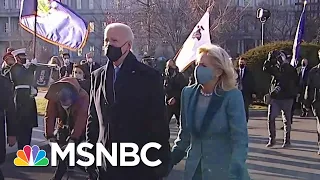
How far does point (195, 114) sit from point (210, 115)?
12cm

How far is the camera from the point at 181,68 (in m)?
11.8

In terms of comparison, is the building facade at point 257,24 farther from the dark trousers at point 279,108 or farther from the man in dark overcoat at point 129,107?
the man in dark overcoat at point 129,107

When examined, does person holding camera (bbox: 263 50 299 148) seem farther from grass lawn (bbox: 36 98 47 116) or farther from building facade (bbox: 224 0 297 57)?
building facade (bbox: 224 0 297 57)

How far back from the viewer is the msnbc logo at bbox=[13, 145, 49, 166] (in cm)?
931

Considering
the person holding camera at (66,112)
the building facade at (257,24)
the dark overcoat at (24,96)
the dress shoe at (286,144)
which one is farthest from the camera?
the building facade at (257,24)

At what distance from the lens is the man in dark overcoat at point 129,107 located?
4160mm

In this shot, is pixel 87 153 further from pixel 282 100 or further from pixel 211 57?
pixel 282 100

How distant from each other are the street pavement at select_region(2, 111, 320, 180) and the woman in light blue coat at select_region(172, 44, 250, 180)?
407cm

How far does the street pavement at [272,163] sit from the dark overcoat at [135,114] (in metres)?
4.11

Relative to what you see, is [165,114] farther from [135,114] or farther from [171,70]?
[171,70]

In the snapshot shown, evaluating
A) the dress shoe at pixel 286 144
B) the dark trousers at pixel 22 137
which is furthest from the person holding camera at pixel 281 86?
the dark trousers at pixel 22 137

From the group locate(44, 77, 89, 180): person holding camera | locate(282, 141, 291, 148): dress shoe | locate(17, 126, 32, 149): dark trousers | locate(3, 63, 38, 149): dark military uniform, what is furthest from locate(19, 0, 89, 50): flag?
locate(44, 77, 89, 180): person holding camera

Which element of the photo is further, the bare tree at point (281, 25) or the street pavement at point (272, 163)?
the bare tree at point (281, 25)

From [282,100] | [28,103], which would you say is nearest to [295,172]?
[282,100]
